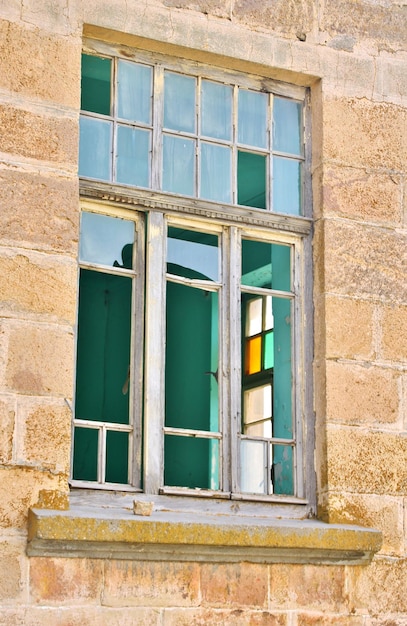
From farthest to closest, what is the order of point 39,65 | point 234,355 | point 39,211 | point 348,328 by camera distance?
point 348,328
point 234,355
point 39,65
point 39,211

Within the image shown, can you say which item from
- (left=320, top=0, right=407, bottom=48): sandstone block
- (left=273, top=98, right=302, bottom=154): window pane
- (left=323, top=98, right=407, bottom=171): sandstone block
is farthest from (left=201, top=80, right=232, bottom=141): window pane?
(left=320, top=0, right=407, bottom=48): sandstone block

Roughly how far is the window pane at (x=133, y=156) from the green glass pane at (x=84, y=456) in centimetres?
128

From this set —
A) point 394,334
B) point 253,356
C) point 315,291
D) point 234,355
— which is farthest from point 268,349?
point 394,334

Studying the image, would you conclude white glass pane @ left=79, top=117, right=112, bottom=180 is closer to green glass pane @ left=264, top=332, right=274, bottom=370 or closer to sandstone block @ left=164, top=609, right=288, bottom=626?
green glass pane @ left=264, top=332, right=274, bottom=370

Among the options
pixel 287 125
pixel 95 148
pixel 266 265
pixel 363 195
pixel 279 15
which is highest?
pixel 279 15

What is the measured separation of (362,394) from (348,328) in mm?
337

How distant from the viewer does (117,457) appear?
660cm

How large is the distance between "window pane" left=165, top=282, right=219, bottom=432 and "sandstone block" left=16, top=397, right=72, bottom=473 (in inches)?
25.3

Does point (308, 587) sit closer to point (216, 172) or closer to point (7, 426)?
point (7, 426)

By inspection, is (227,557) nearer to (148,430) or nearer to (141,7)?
(148,430)

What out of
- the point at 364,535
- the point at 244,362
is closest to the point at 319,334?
the point at 244,362

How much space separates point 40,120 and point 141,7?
87 centimetres

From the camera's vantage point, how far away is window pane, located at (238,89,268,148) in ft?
24.0

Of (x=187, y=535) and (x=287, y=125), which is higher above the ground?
(x=287, y=125)
